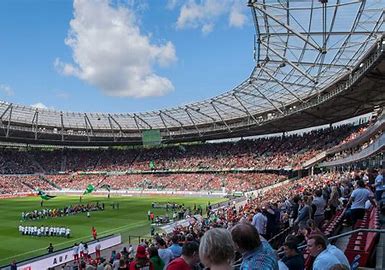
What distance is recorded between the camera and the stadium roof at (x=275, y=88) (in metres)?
32.8

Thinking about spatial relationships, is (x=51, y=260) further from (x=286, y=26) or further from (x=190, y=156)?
(x=190, y=156)

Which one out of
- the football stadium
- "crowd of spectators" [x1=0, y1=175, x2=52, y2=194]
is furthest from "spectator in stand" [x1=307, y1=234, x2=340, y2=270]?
"crowd of spectators" [x1=0, y1=175, x2=52, y2=194]

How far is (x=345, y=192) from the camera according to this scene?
15.9 m

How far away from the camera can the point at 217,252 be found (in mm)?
3490

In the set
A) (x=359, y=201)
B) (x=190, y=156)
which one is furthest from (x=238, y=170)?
(x=359, y=201)

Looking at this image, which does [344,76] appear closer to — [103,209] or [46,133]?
[103,209]

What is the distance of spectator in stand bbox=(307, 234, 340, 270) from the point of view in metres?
4.81

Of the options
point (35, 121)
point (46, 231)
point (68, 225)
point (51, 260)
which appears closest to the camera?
point (51, 260)

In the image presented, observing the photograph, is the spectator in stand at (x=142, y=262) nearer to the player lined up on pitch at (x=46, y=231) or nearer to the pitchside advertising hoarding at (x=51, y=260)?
the pitchside advertising hoarding at (x=51, y=260)

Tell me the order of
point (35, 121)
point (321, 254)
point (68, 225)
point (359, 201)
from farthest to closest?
point (35, 121), point (68, 225), point (359, 201), point (321, 254)

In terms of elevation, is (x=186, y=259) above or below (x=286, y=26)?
below

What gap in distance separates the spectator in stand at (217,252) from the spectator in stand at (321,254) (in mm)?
1763

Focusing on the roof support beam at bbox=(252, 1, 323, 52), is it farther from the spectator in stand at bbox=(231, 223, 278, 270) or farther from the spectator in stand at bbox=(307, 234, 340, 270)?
the spectator in stand at bbox=(231, 223, 278, 270)

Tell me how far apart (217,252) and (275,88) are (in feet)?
160
